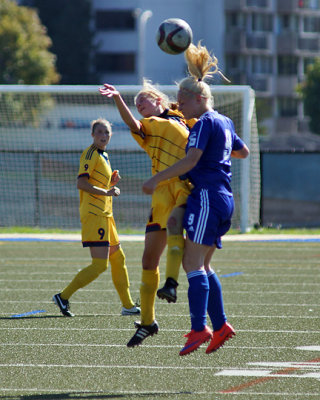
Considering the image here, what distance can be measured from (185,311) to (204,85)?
3.21 m

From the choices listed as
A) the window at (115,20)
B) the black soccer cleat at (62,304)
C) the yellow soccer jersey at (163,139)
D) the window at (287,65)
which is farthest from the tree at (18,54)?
the yellow soccer jersey at (163,139)

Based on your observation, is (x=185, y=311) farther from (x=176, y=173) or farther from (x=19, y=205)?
(x=19, y=205)

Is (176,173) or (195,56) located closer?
(176,173)

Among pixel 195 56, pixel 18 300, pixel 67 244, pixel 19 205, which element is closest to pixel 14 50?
pixel 19 205

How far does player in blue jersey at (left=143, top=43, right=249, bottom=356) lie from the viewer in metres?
5.96

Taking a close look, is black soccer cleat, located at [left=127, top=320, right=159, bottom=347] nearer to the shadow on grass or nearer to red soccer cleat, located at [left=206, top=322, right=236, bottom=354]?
red soccer cleat, located at [left=206, top=322, right=236, bottom=354]

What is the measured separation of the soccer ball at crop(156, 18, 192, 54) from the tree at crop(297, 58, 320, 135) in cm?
4897

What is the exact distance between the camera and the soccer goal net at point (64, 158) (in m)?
19.3

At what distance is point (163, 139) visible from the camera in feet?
22.1

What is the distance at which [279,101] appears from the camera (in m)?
70.2

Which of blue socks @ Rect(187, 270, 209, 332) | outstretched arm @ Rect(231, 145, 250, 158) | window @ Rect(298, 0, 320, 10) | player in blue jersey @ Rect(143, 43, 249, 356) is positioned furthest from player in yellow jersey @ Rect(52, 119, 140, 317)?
window @ Rect(298, 0, 320, 10)

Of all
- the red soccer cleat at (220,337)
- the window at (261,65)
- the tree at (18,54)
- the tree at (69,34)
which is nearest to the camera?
the red soccer cleat at (220,337)

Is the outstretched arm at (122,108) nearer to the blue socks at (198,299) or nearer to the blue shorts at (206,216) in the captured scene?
the blue shorts at (206,216)

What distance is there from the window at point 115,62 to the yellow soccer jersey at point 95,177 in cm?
6036
